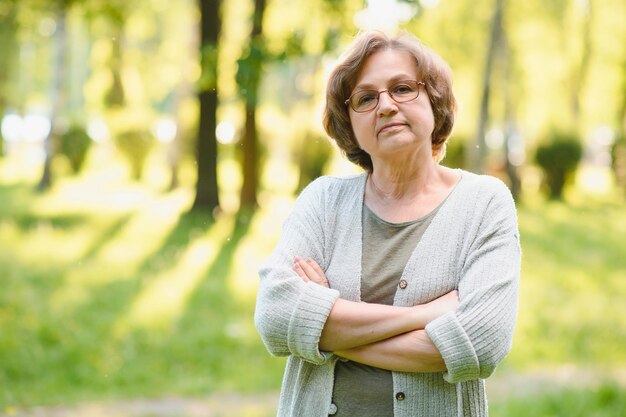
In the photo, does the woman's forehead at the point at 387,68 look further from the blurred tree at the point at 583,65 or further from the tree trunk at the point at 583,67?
the blurred tree at the point at 583,65

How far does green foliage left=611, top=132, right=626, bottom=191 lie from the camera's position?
21.8 meters

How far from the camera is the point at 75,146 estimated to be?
23.9m

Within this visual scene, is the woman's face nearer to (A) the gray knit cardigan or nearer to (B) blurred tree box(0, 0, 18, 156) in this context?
(A) the gray knit cardigan

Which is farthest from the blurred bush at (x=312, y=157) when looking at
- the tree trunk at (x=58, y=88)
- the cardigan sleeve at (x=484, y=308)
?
the cardigan sleeve at (x=484, y=308)

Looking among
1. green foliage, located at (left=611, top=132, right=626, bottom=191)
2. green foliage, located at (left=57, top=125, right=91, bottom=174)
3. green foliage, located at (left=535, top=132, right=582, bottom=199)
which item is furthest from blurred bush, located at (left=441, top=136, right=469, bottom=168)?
green foliage, located at (left=57, top=125, right=91, bottom=174)

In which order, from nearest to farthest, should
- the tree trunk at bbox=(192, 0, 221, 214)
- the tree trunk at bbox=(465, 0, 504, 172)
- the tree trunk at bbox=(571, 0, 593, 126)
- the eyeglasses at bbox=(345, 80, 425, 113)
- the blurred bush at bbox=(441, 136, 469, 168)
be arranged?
1. the eyeglasses at bbox=(345, 80, 425, 113)
2. the tree trunk at bbox=(192, 0, 221, 214)
3. the tree trunk at bbox=(465, 0, 504, 172)
4. the blurred bush at bbox=(441, 136, 469, 168)
5. the tree trunk at bbox=(571, 0, 593, 126)

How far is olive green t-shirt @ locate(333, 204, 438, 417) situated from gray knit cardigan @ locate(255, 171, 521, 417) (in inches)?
1.1

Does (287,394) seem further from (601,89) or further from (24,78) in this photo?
(24,78)

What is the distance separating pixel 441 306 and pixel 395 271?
0.58ft

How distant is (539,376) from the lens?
7.28 metres

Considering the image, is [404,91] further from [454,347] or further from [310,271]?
[454,347]

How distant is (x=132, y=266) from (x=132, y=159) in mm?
12605

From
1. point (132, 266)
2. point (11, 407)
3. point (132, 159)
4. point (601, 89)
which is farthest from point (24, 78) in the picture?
point (11, 407)

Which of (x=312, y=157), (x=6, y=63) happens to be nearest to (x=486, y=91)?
(x=312, y=157)
